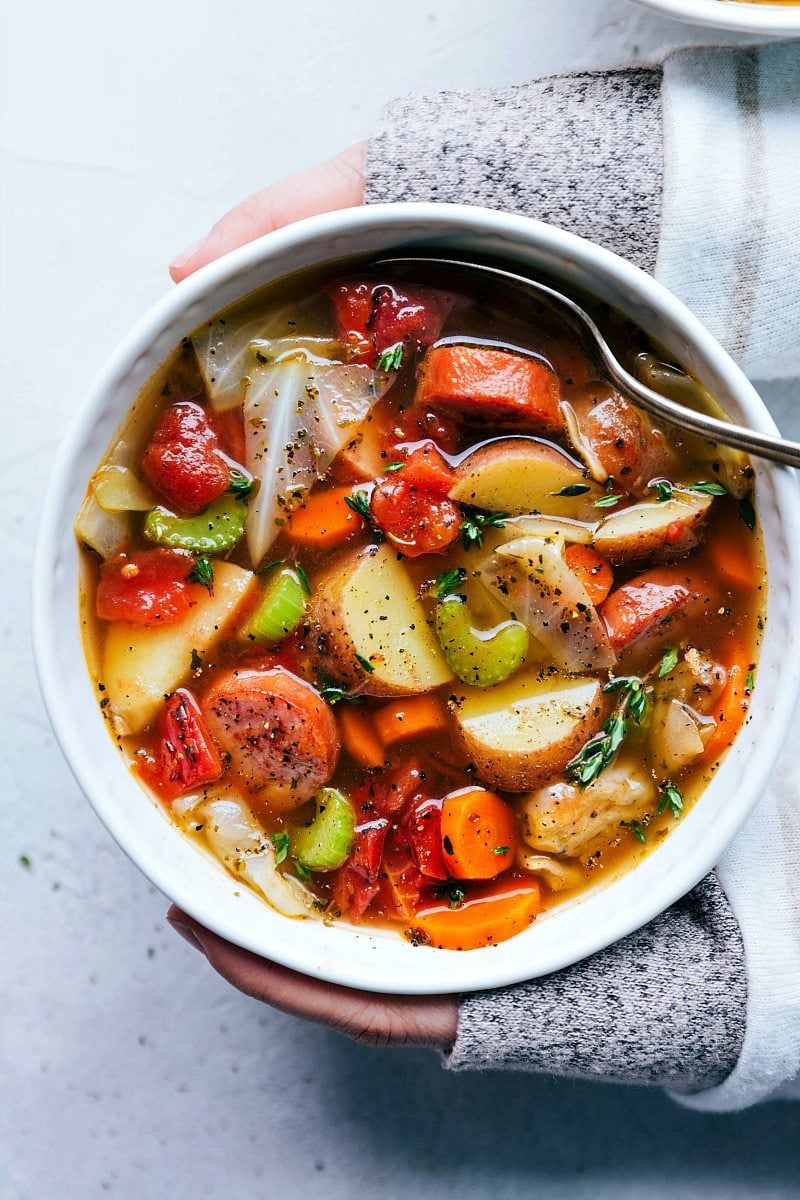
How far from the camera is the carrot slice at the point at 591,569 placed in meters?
2.06

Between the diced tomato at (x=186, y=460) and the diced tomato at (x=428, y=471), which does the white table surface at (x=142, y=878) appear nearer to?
the diced tomato at (x=186, y=460)

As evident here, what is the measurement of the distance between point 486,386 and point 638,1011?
50.8 inches

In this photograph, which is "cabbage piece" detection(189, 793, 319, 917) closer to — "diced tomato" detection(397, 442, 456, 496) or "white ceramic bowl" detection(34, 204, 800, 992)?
"white ceramic bowl" detection(34, 204, 800, 992)

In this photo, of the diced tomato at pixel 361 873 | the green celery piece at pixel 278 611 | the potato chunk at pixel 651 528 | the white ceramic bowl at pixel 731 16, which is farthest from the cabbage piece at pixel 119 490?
the white ceramic bowl at pixel 731 16

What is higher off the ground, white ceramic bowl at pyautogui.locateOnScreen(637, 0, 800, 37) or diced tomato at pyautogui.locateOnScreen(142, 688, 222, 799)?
white ceramic bowl at pyautogui.locateOnScreen(637, 0, 800, 37)

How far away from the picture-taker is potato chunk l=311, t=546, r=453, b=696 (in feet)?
6.65

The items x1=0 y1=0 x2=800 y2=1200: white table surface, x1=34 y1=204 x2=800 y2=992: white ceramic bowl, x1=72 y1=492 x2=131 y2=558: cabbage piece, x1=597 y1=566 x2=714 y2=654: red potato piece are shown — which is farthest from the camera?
x1=0 y1=0 x2=800 y2=1200: white table surface

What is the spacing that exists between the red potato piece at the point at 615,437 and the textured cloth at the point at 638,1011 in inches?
37.1

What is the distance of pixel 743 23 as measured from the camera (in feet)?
6.82

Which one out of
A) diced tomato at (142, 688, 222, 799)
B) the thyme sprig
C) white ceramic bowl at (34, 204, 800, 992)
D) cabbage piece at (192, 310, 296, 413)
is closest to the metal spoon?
white ceramic bowl at (34, 204, 800, 992)

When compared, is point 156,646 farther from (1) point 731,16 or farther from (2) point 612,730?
(1) point 731,16

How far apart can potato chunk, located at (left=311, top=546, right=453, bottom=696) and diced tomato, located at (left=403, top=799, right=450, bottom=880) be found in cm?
25

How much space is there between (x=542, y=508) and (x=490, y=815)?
24.5 inches

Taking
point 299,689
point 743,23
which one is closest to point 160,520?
point 299,689
